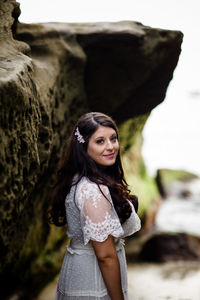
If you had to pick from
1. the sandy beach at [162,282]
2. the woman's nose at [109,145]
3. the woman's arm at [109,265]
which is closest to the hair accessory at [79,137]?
the woman's nose at [109,145]

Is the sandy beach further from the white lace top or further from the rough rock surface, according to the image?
the white lace top

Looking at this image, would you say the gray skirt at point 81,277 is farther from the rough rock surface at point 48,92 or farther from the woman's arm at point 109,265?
the rough rock surface at point 48,92

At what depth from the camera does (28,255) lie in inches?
149

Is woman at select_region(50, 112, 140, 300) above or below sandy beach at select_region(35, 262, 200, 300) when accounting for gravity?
above

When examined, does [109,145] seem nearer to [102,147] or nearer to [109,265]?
[102,147]

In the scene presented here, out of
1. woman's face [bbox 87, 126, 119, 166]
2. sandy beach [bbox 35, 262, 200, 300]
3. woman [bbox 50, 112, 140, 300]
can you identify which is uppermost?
woman's face [bbox 87, 126, 119, 166]

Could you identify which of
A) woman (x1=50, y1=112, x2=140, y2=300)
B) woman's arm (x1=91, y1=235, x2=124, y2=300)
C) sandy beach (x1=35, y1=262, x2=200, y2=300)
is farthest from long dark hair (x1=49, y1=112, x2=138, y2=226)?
sandy beach (x1=35, y1=262, x2=200, y2=300)

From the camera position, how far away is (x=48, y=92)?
291 cm

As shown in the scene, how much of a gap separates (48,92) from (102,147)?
1.01m

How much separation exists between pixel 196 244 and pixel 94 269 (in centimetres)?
472

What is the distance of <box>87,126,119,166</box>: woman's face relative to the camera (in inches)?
87.3

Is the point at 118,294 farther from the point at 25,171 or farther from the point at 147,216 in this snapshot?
the point at 147,216

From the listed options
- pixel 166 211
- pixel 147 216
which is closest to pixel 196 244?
pixel 147 216

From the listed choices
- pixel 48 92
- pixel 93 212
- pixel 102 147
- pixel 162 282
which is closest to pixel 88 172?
pixel 102 147
